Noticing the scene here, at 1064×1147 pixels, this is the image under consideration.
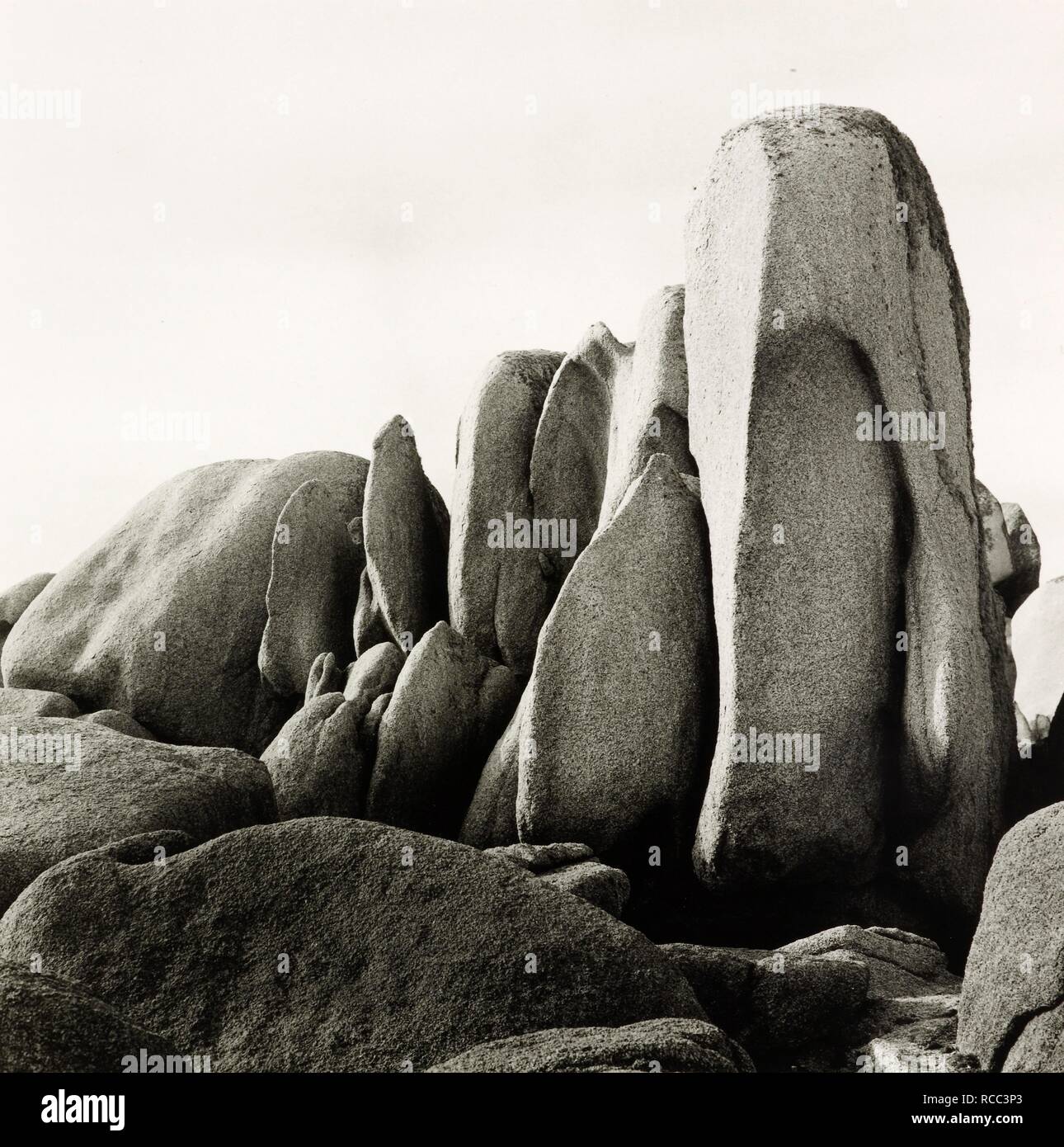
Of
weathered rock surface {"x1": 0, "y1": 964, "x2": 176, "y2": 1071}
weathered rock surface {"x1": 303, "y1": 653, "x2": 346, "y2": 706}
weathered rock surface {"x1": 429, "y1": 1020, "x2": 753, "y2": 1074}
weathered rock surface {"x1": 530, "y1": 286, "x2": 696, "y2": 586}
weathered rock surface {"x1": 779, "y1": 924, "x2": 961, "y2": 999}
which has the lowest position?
weathered rock surface {"x1": 779, "y1": 924, "x2": 961, "y2": 999}

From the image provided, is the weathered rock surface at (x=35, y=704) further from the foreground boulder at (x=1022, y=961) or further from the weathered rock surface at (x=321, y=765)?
the foreground boulder at (x=1022, y=961)

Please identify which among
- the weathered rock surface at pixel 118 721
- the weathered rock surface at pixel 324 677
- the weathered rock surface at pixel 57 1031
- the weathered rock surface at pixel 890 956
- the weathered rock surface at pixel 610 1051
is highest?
the weathered rock surface at pixel 324 677

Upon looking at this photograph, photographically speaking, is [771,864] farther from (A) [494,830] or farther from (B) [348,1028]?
(B) [348,1028]

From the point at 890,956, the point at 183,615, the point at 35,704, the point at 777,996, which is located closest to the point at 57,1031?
the point at 777,996

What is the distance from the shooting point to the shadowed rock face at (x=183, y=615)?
14250 mm

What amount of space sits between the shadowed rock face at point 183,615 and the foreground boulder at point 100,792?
3.62 meters

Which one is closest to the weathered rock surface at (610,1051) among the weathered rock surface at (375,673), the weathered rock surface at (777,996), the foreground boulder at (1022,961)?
the foreground boulder at (1022,961)

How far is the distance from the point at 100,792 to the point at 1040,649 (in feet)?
40.7

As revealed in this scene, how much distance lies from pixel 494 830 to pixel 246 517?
514cm

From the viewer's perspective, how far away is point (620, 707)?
10.1 metres

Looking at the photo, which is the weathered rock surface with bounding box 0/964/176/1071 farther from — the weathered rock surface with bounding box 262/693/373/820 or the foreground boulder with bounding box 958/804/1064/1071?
the weathered rock surface with bounding box 262/693/373/820

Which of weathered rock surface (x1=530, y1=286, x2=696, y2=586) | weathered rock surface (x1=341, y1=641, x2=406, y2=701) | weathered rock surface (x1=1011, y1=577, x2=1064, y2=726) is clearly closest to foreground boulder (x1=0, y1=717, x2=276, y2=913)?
weathered rock surface (x1=341, y1=641, x2=406, y2=701)

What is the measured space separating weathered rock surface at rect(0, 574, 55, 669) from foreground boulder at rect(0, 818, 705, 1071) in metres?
10.2

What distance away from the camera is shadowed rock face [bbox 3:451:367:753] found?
14.2 m
